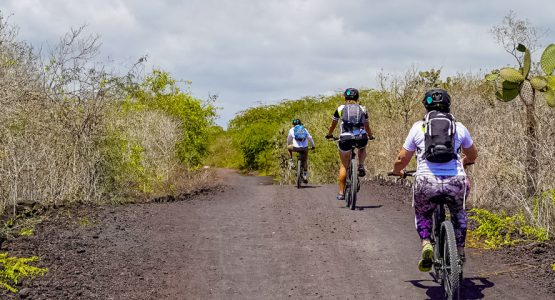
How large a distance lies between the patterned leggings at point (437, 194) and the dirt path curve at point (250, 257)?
0.76m

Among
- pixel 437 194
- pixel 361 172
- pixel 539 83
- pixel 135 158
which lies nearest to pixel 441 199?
pixel 437 194

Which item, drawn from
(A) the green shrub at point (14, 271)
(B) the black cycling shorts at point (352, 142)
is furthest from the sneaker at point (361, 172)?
(A) the green shrub at point (14, 271)

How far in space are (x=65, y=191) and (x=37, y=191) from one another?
28.0 inches

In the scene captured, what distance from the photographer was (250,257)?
7.94m

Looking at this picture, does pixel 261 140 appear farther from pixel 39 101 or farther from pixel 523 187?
pixel 523 187

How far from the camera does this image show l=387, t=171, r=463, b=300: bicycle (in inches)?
203

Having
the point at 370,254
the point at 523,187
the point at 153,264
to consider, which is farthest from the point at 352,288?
the point at 523,187

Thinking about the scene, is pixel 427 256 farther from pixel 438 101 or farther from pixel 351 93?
pixel 351 93

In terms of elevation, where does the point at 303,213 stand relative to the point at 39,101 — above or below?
below

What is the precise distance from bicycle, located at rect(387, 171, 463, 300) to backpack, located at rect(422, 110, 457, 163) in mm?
413

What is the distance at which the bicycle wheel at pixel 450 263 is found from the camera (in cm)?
512

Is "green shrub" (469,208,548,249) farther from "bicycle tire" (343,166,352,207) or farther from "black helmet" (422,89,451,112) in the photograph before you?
"bicycle tire" (343,166,352,207)

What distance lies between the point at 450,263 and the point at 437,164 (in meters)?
0.97

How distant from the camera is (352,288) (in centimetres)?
642
